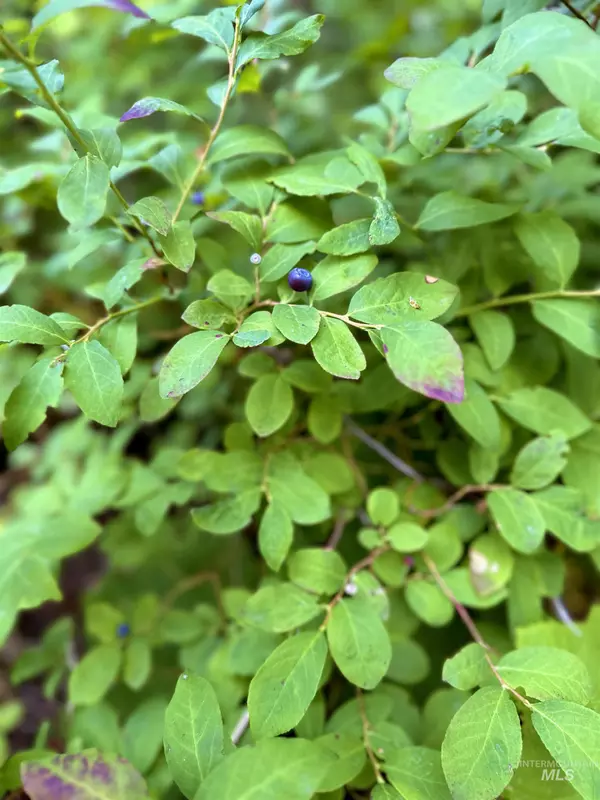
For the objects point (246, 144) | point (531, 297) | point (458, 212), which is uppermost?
point (246, 144)

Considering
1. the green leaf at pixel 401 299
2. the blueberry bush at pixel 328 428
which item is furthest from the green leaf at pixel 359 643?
the green leaf at pixel 401 299

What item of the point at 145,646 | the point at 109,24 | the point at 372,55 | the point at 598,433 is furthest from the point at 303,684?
the point at 109,24

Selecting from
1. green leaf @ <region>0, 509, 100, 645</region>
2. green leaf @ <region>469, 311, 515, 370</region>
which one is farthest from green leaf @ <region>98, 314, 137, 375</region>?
green leaf @ <region>469, 311, 515, 370</region>

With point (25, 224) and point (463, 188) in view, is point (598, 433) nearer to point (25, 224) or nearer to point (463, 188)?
point (463, 188)

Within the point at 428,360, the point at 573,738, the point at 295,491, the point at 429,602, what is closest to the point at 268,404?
the point at 295,491

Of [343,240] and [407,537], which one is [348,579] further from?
[343,240]

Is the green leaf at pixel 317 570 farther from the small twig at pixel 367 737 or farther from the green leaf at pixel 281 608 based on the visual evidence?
the small twig at pixel 367 737

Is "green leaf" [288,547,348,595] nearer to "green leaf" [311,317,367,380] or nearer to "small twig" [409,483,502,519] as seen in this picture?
"small twig" [409,483,502,519]
